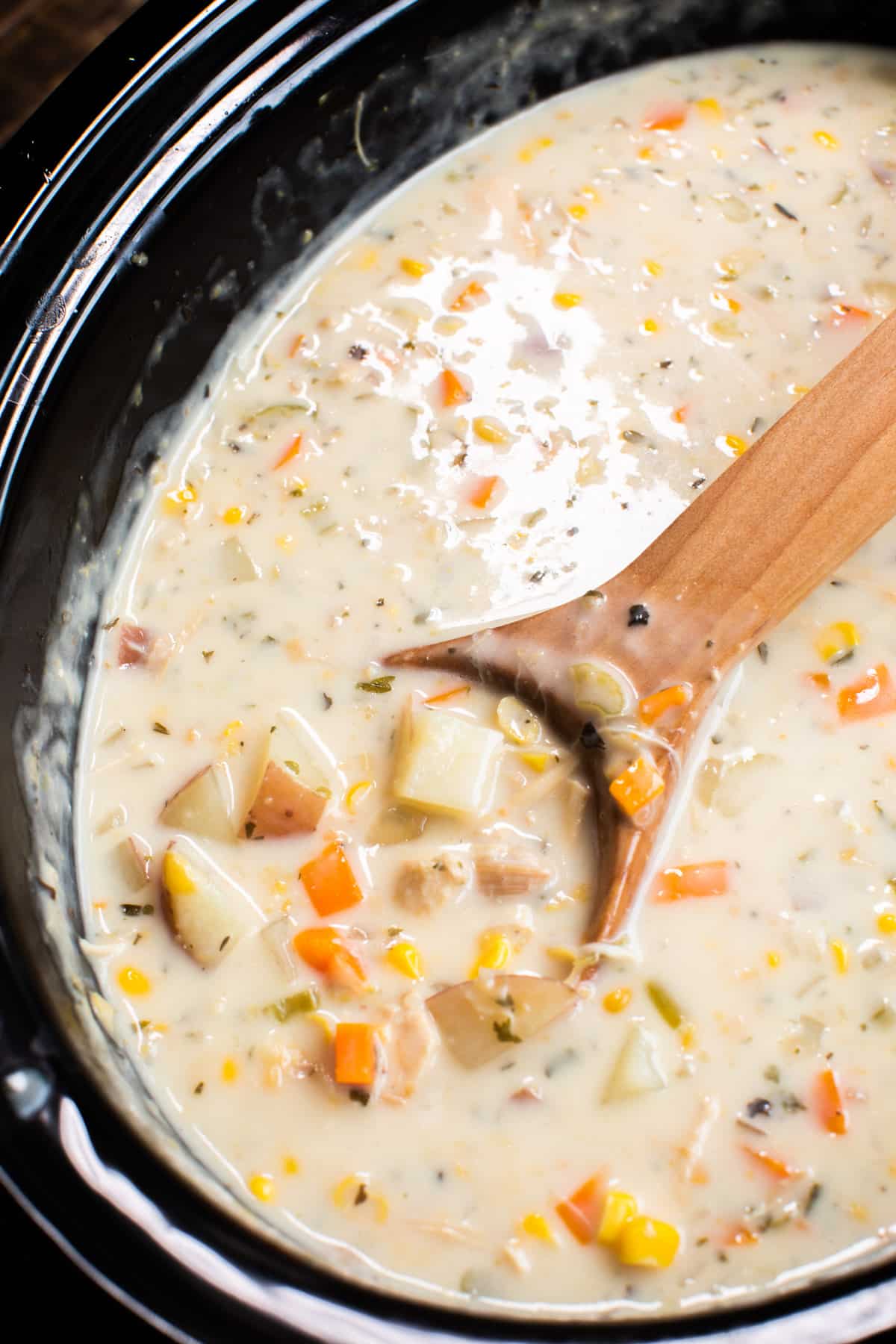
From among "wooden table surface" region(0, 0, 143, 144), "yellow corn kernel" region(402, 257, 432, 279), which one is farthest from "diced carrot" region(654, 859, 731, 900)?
"wooden table surface" region(0, 0, 143, 144)

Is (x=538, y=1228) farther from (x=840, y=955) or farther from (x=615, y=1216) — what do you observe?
(x=840, y=955)

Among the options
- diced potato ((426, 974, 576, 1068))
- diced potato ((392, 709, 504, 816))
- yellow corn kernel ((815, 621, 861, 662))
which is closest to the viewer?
diced potato ((426, 974, 576, 1068))

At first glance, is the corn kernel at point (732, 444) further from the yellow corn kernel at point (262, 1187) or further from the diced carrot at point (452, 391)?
the yellow corn kernel at point (262, 1187)

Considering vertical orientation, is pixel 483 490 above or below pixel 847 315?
below

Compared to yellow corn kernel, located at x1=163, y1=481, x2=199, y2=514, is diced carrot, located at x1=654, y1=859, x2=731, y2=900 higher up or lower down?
lower down

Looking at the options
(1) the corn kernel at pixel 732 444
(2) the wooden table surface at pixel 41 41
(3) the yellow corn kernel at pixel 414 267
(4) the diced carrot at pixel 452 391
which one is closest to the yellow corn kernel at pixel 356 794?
(4) the diced carrot at pixel 452 391

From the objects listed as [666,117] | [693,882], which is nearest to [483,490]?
[693,882]

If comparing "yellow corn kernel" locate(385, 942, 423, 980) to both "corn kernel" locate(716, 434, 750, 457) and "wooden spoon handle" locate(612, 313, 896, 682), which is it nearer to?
"wooden spoon handle" locate(612, 313, 896, 682)
